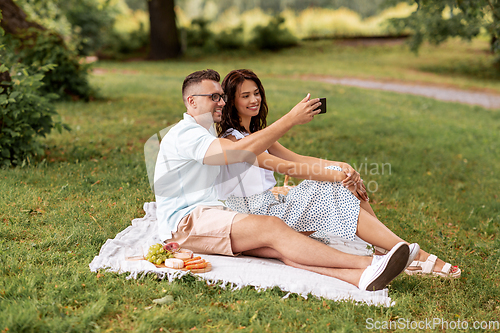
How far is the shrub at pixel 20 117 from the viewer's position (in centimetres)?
525

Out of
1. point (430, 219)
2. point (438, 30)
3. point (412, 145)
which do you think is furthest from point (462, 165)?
point (438, 30)

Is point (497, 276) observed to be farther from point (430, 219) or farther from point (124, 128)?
point (124, 128)

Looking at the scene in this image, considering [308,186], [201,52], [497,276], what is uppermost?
[201,52]

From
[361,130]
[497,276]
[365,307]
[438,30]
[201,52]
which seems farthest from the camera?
[201,52]

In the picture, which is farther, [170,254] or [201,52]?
[201,52]

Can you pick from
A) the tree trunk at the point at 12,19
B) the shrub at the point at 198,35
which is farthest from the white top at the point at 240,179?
the shrub at the point at 198,35

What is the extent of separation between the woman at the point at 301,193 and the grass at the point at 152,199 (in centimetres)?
39

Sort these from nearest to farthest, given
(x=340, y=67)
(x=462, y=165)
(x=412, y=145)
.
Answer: (x=462, y=165)
(x=412, y=145)
(x=340, y=67)

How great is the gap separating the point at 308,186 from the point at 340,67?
17.8 metres

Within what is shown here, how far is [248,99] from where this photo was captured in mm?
3502

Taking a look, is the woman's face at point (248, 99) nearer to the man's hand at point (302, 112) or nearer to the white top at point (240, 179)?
the white top at point (240, 179)

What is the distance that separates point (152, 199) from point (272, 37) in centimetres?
2247

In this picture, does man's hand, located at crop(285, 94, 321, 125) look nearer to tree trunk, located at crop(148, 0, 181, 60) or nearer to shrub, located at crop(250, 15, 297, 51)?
tree trunk, located at crop(148, 0, 181, 60)

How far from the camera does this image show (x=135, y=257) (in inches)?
133
